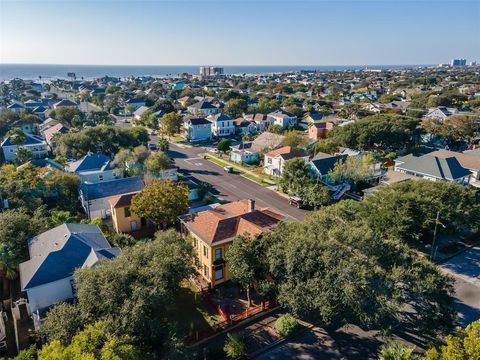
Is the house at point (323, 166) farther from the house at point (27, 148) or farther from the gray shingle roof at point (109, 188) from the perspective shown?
the house at point (27, 148)

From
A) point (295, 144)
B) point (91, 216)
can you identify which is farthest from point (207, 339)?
point (295, 144)

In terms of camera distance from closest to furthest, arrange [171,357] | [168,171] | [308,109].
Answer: [171,357]
[168,171]
[308,109]

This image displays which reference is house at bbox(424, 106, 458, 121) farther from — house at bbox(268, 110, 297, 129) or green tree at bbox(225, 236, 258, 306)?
green tree at bbox(225, 236, 258, 306)

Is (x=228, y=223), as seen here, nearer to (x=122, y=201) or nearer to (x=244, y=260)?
(x=244, y=260)

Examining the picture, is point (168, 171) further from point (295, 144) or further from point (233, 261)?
point (233, 261)

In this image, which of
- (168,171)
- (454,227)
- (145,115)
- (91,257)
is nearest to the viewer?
(91,257)

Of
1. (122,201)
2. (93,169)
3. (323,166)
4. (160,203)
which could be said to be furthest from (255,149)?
(160,203)
